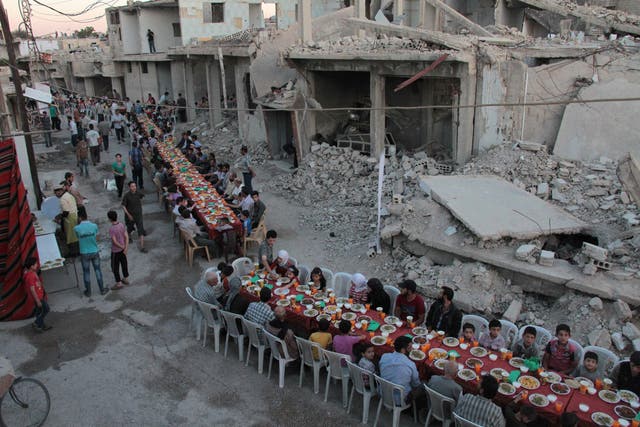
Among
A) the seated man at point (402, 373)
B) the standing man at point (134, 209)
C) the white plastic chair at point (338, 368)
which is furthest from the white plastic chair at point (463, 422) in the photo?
the standing man at point (134, 209)

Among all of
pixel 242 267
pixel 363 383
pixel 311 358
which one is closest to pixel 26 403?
pixel 311 358

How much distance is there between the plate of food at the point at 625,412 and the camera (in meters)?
5.49

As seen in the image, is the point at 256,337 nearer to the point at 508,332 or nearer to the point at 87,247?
the point at 508,332

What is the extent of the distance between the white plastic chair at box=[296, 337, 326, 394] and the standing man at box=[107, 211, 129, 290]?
4700mm

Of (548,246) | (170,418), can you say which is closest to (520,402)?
(170,418)

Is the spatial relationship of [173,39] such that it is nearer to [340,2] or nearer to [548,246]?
[340,2]

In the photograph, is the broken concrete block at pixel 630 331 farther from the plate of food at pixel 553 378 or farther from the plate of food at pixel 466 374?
the plate of food at pixel 466 374

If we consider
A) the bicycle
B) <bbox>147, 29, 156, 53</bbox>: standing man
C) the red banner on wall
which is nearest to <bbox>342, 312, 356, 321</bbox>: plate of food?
the bicycle

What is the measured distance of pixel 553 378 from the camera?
6.19 m

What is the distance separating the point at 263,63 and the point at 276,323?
46.9 ft

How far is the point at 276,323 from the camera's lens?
7.35 m

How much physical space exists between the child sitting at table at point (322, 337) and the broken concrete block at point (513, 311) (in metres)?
3.25

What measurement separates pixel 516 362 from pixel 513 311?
2395 mm

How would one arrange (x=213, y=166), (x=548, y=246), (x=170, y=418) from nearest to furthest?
(x=170, y=418) < (x=548, y=246) < (x=213, y=166)
